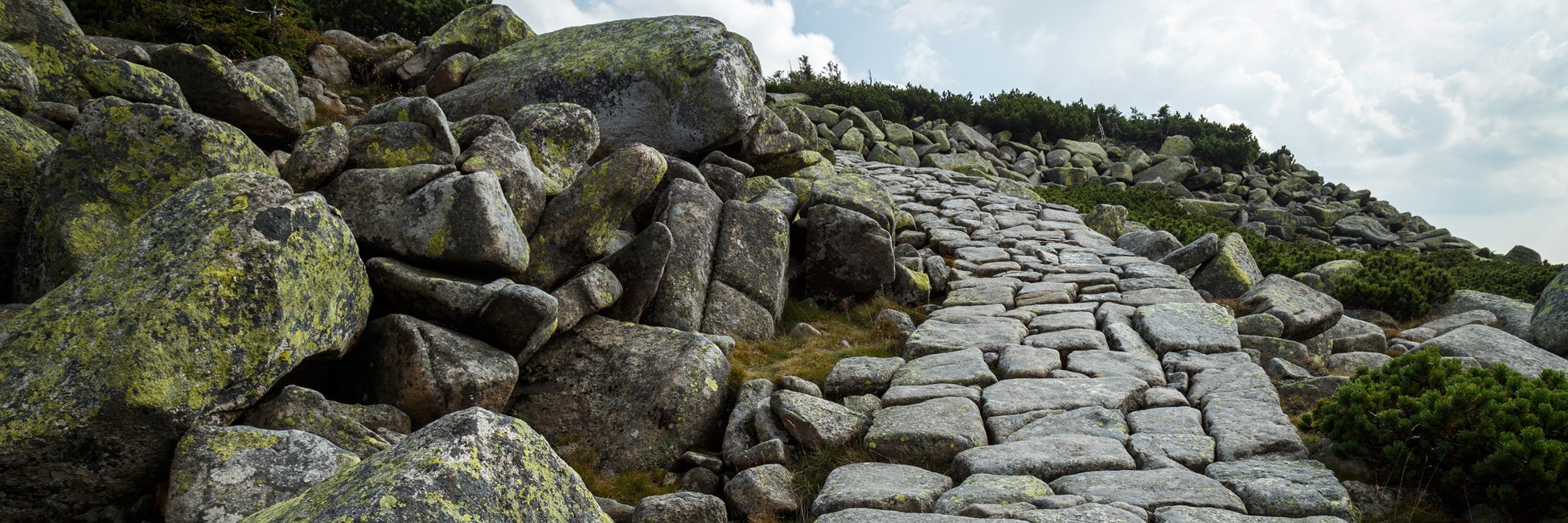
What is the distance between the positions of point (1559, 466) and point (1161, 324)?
5.26 m

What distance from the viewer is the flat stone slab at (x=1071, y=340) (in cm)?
1109

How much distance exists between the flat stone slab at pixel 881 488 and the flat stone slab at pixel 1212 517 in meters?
1.68

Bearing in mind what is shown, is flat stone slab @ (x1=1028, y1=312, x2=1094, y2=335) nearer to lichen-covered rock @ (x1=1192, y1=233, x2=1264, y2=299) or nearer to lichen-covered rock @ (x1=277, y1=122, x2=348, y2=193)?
lichen-covered rock @ (x1=1192, y1=233, x2=1264, y2=299)

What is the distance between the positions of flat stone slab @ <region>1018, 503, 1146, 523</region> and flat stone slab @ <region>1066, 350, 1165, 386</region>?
3779 mm

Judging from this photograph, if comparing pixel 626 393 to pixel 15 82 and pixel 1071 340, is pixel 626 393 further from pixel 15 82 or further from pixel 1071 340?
pixel 15 82

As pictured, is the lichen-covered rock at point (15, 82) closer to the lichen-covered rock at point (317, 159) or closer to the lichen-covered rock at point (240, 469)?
the lichen-covered rock at point (317, 159)

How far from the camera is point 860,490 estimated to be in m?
7.14

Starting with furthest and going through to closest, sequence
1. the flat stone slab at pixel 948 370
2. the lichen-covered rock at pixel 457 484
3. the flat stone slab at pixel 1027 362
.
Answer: the flat stone slab at pixel 1027 362 < the flat stone slab at pixel 948 370 < the lichen-covered rock at pixel 457 484

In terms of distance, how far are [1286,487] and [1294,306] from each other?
6.53 metres

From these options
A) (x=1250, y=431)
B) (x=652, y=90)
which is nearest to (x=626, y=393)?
(x=1250, y=431)

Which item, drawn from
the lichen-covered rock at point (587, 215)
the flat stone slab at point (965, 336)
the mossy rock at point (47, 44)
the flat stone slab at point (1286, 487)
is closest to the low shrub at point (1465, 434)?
the flat stone slab at point (1286, 487)

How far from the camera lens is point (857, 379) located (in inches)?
400

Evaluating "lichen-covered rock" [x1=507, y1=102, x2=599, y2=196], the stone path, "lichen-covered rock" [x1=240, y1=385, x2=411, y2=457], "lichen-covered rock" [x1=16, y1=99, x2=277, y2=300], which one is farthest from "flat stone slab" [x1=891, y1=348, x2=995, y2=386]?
"lichen-covered rock" [x1=16, y1=99, x2=277, y2=300]

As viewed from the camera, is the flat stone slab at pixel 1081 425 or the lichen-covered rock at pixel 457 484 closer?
the lichen-covered rock at pixel 457 484
